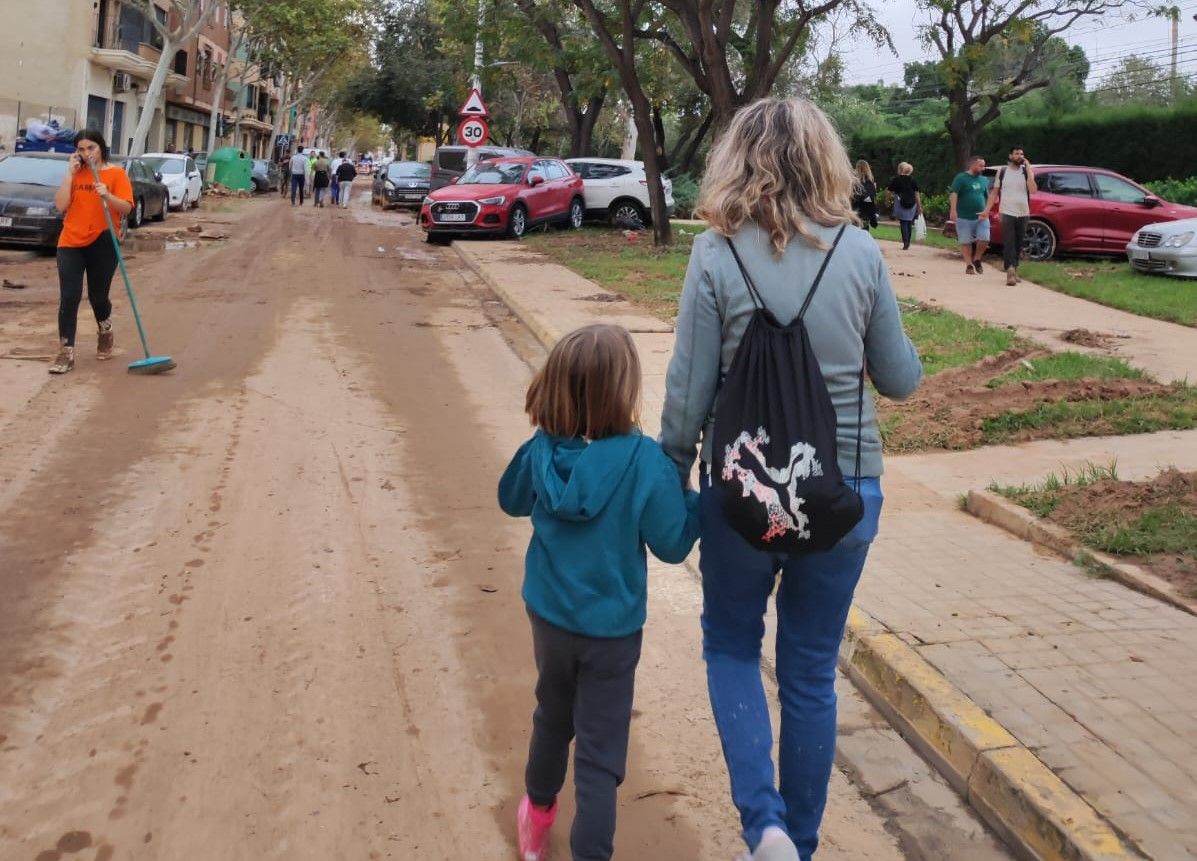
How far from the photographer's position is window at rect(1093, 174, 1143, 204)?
17891mm

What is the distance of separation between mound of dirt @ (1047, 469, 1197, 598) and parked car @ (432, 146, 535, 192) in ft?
83.7

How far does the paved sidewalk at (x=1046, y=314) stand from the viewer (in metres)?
10.3

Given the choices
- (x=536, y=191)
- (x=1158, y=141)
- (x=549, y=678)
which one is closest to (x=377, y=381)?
(x=549, y=678)

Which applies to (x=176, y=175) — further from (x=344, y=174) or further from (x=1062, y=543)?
(x=1062, y=543)

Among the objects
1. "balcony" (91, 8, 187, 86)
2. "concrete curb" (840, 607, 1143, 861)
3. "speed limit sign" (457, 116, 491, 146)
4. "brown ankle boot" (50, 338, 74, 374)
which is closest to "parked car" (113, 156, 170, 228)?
"speed limit sign" (457, 116, 491, 146)

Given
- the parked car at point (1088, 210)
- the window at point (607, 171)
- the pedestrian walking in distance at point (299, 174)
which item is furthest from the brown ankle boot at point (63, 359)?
the pedestrian walking in distance at point (299, 174)

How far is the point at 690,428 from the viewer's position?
2904mm

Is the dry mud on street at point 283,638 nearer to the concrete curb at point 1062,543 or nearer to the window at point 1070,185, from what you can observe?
the concrete curb at point 1062,543

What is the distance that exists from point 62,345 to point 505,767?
6.67 m

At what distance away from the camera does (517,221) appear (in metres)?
23.4

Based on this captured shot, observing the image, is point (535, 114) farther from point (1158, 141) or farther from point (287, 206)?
point (1158, 141)

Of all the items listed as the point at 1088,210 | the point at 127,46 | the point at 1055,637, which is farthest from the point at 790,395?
the point at 127,46

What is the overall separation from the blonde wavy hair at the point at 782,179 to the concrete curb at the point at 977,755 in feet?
5.71

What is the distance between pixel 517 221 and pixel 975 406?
1602cm
